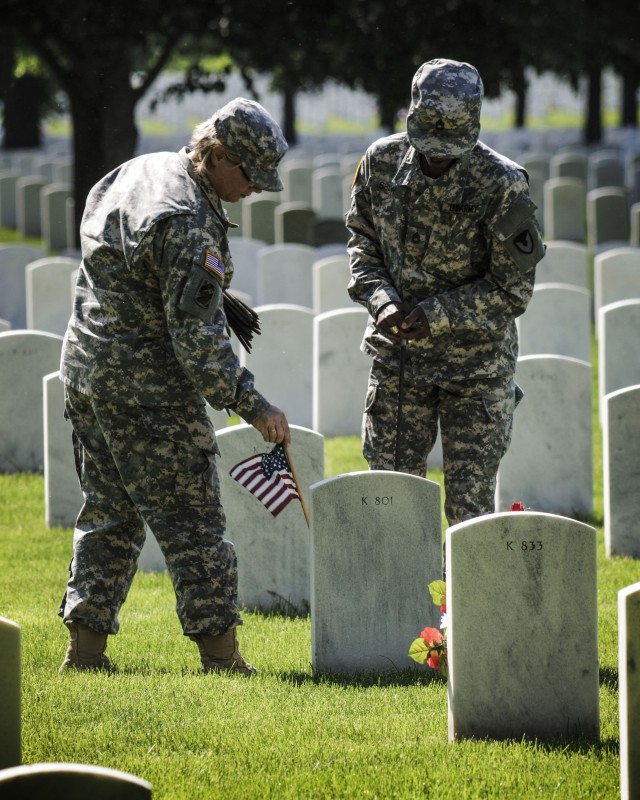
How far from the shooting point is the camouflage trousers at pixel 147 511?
4.36m

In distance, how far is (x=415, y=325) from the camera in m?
4.79

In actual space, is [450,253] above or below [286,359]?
above

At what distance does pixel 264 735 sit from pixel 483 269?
1.96 metres

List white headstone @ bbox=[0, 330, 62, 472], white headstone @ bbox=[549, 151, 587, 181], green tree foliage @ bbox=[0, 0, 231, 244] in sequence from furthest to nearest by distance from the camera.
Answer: white headstone @ bbox=[549, 151, 587, 181], green tree foliage @ bbox=[0, 0, 231, 244], white headstone @ bbox=[0, 330, 62, 472]

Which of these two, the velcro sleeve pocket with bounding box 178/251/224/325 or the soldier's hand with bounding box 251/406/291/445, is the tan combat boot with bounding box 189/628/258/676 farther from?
the velcro sleeve pocket with bounding box 178/251/224/325

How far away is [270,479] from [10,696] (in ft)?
5.39

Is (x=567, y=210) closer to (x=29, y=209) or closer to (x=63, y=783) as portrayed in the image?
(x=29, y=209)

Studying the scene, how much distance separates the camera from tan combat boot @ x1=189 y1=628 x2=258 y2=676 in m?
4.61

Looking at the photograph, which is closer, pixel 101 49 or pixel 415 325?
pixel 415 325

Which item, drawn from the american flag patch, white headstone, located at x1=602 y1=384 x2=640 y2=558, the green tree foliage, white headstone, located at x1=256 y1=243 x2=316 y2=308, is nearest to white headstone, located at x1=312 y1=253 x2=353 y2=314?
white headstone, located at x1=256 y1=243 x2=316 y2=308

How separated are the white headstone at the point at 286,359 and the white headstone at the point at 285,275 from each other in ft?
10.8

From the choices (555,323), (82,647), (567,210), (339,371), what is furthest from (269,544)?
(567,210)

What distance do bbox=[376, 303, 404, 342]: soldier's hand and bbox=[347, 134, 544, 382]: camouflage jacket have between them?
0.13 ft

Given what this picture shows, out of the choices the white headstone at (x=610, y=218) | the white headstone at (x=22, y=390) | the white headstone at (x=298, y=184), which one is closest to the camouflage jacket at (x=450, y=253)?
the white headstone at (x=22, y=390)
